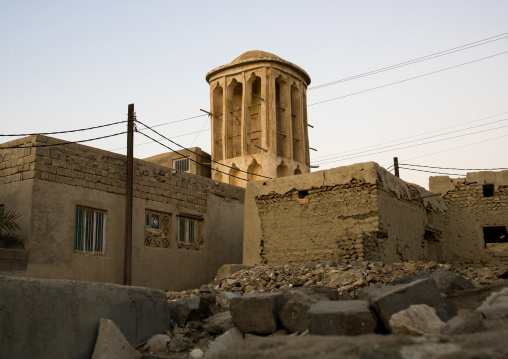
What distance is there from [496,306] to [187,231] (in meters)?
11.4

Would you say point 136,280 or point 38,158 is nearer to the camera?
point 38,158

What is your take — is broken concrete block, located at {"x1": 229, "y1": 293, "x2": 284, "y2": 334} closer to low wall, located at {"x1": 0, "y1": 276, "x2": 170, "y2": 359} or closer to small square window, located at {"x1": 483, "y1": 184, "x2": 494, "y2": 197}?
low wall, located at {"x1": 0, "y1": 276, "x2": 170, "y2": 359}

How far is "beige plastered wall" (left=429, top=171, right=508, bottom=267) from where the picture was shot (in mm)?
15922

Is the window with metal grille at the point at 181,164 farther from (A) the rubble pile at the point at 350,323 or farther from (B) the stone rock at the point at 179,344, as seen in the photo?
(B) the stone rock at the point at 179,344

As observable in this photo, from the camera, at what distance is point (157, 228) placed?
548 inches

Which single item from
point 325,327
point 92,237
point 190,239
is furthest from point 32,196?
point 325,327

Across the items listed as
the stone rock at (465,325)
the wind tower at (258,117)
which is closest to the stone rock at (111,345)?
the stone rock at (465,325)

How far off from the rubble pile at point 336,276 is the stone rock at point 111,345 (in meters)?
4.19

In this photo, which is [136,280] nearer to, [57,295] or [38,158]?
[38,158]

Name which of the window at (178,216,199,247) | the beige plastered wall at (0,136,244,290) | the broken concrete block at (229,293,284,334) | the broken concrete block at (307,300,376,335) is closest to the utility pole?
the beige plastered wall at (0,136,244,290)

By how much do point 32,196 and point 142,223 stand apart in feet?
10.3

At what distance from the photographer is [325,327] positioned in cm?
451

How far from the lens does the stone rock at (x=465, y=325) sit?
368 cm

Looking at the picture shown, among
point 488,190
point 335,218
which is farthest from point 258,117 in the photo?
point 335,218
